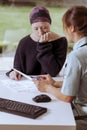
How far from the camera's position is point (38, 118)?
1.61 metres

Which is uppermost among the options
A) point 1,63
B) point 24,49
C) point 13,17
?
point 13,17

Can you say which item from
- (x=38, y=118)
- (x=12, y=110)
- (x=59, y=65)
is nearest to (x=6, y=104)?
(x=12, y=110)

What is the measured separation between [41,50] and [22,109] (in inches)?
36.6

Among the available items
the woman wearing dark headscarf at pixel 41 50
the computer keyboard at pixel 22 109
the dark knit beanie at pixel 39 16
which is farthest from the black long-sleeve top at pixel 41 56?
the computer keyboard at pixel 22 109

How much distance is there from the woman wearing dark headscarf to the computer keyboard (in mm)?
645

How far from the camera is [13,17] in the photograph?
3.14 meters

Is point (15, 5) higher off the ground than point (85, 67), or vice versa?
point (15, 5)

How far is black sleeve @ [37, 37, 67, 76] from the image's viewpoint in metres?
2.53

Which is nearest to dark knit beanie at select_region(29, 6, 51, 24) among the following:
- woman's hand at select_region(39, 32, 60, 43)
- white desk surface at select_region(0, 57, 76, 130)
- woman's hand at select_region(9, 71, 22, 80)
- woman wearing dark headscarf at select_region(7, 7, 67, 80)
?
woman wearing dark headscarf at select_region(7, 7, 67, 80)

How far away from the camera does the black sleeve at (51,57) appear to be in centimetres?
253

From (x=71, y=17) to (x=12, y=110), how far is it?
0.67m

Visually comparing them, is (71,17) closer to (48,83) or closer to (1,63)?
Result: (48,83)

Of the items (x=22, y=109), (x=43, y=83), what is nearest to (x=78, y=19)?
(x=43, y=83)

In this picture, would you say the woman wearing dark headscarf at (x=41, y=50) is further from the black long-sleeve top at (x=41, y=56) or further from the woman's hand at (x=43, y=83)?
the woman's hand at (x=43, y=83)
